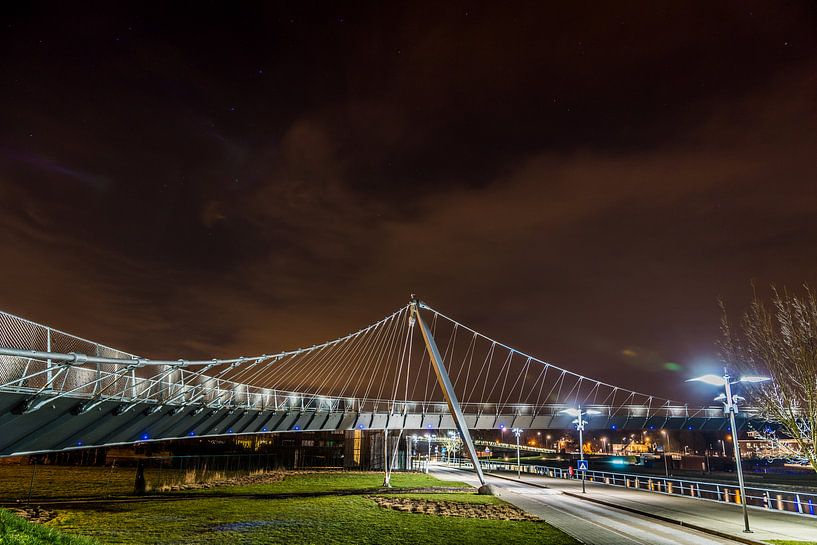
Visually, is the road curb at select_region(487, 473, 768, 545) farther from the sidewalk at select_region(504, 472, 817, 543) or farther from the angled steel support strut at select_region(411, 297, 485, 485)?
the angled steel support strut at select_region(411, 297, 485, 485)

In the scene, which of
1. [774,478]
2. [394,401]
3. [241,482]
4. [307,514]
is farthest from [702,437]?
[307,514]

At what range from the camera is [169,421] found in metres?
32.5

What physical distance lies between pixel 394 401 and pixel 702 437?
101170 mm

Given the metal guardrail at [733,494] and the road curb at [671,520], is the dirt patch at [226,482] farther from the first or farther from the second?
the metal guardrail at [733,494]

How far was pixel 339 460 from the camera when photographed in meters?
81.5

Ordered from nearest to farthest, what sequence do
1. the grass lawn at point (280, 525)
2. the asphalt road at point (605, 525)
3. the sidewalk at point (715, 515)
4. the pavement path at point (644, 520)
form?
1. the grass lawn at point (280, 525)
2. the asphalt road at point (605, 525)
3. the pavement path at point (644, 520)
4. the sidewalk at point (715, 515)

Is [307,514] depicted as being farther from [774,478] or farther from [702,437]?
[702,437]

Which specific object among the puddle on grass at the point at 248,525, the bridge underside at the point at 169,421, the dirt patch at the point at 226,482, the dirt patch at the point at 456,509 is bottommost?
the dirt patch at the point at 226,482

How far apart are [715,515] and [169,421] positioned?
28.9m

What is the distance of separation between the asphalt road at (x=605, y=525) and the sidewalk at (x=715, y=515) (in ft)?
3.28

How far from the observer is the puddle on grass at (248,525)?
2202cm

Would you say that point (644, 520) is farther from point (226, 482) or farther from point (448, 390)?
point (226, 482)

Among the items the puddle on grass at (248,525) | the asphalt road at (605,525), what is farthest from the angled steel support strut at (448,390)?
the puddle on grass at (248,525)

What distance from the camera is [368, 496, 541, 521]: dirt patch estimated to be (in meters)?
26.7
